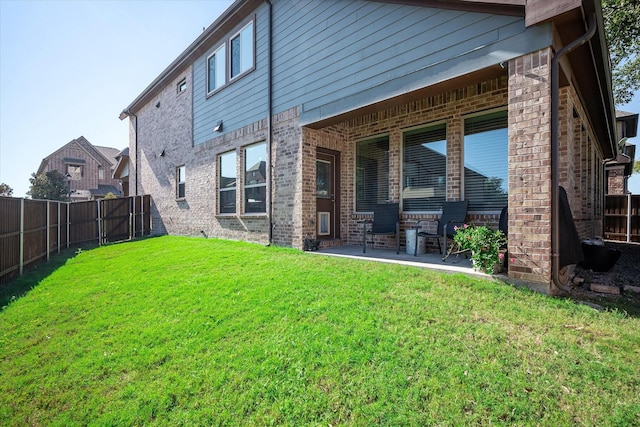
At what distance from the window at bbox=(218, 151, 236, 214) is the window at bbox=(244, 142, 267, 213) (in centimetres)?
64

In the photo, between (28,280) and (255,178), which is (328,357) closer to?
(255,178)

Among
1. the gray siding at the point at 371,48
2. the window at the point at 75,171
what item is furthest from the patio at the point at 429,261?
the window at the point at 75,171

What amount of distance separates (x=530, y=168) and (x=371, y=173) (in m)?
3.93

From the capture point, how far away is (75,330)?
3.49 metres

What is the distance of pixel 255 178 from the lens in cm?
778

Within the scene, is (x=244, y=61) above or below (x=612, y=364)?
above

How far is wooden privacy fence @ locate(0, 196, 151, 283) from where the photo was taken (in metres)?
6.09

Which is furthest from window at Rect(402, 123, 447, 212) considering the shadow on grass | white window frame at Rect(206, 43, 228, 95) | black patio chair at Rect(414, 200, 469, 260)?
the shadow on grass

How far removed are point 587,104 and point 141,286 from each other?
928cm

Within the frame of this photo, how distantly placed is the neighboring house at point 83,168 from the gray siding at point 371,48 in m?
27.3

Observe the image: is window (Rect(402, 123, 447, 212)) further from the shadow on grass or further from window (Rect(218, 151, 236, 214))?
the shadow on grass

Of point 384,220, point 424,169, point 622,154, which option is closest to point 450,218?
point 424,169

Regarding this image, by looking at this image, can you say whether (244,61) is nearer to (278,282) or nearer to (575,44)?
(278,282)

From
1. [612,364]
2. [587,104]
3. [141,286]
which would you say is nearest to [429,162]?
[587,104]
